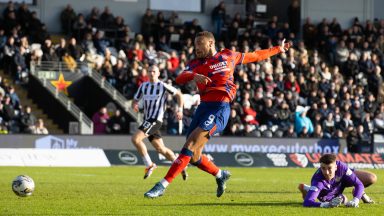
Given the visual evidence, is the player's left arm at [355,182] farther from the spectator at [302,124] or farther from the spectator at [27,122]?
the spectator at [302,124]

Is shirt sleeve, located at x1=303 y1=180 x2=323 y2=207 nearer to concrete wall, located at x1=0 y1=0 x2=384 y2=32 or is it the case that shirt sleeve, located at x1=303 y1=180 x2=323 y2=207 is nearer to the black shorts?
the black shorts

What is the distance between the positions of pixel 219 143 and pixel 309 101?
24.4ft

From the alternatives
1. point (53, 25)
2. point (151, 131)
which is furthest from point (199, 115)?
point (53, 25)

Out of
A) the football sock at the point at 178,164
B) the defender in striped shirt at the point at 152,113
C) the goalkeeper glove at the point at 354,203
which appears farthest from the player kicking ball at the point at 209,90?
the defender in striped shirt at the point at 152,113

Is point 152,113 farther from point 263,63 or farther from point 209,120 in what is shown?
point 263,63

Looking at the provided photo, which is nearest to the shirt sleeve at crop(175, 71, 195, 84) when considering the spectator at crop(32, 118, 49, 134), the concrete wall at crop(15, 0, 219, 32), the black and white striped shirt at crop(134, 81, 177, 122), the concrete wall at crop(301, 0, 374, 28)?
the black and white striped shirt at crop(134, 81, 177, 122)

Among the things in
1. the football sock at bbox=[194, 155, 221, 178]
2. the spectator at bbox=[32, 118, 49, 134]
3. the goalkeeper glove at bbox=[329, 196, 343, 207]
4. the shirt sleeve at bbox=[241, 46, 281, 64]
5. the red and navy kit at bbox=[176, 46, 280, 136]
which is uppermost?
the shirt sleeve at bbox=[241, 46, 281, 64]

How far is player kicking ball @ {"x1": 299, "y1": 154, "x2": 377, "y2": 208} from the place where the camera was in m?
13.6

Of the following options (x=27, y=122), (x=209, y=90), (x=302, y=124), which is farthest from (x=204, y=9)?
(x=209, y=90)

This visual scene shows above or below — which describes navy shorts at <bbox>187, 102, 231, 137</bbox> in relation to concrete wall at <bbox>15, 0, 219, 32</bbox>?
below

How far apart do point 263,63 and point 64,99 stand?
8.80m

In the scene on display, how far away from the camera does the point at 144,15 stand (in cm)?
4178

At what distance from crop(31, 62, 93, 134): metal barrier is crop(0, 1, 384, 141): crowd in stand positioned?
1.15ft

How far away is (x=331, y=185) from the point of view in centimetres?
1397
